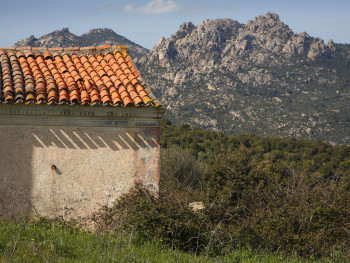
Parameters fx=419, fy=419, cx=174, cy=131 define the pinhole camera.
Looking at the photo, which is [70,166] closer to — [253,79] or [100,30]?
[253,79]

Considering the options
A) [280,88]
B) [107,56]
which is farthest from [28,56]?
[280,88]

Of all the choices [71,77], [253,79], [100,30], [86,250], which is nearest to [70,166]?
[71,77]

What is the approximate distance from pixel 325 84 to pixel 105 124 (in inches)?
3429

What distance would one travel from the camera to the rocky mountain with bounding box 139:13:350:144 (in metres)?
71.6

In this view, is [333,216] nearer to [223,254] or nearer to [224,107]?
[223,254]

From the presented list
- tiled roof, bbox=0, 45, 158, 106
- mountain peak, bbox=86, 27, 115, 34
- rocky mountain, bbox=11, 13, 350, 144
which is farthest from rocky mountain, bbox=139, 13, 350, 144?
tiled roof, bbox=0, 45, 158, 106

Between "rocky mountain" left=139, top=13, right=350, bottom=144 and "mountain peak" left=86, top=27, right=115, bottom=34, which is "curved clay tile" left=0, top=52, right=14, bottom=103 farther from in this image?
"mountain peak" left=86, top=27, right=115, bottom=34

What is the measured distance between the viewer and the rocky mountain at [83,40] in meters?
90.3

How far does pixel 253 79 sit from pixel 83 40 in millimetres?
39072

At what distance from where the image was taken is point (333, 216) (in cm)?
773

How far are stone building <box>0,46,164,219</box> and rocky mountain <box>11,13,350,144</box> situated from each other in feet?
197

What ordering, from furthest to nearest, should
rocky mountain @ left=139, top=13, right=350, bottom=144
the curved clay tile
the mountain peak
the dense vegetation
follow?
the mountain peak
rocky mountain @ left=139, top=13, right=350, bottom=144
the curved clay tile
the dense vegetation

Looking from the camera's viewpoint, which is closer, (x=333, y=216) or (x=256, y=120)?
(x=333, y=216)

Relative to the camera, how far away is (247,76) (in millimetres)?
88438
